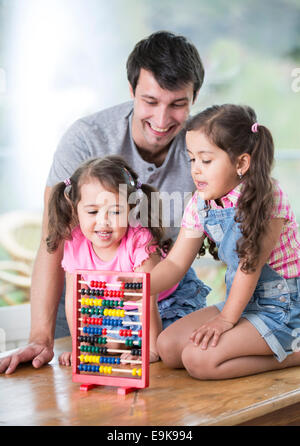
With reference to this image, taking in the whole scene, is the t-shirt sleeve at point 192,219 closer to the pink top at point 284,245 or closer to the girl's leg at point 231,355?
the pink top at point 284,245

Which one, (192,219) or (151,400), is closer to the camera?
(151,400)

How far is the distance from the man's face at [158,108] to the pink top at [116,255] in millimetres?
356

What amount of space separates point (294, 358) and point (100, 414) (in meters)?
0.67

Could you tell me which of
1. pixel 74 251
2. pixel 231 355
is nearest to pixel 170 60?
pixel 74 251

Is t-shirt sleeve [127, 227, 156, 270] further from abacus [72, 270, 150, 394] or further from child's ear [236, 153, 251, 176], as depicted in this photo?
child's ear [236, 153, 251, 176]

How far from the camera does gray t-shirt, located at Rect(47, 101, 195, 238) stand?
6.97 feet

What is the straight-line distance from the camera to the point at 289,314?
1.72m

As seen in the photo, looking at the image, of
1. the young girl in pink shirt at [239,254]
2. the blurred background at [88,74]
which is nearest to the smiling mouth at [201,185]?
the young girl in pink shirt at [239,254]

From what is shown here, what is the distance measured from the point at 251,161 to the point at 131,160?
0.58 metres

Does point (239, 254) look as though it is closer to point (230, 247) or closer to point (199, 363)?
point (230, 247)

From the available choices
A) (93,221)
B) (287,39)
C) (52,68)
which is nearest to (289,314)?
(93,221)

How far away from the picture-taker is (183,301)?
80.9 inches

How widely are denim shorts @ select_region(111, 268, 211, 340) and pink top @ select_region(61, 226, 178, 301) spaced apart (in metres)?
0.27

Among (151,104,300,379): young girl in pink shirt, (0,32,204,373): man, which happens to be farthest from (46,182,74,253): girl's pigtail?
(151,104,300,379): young girl in pink shirt
